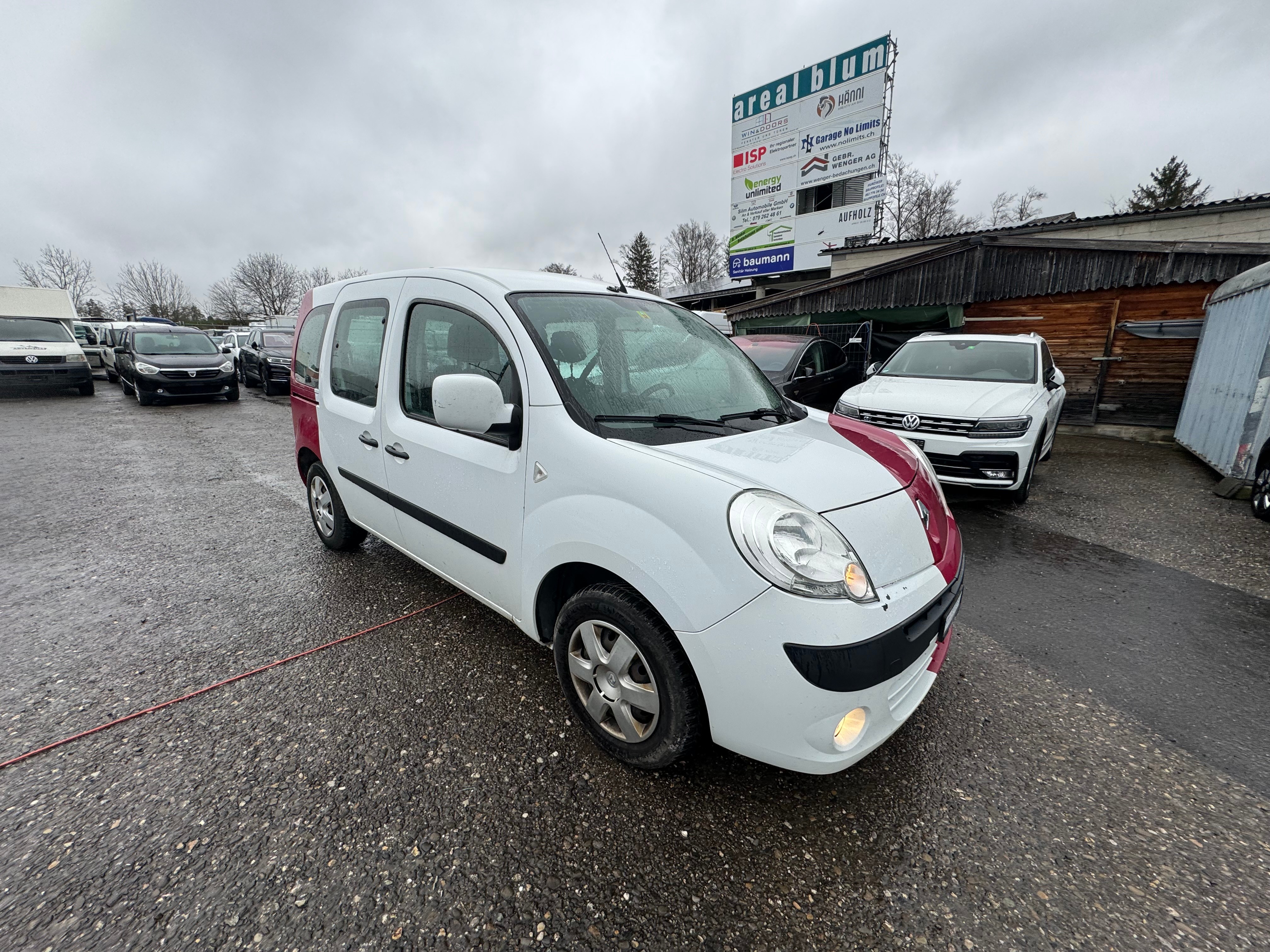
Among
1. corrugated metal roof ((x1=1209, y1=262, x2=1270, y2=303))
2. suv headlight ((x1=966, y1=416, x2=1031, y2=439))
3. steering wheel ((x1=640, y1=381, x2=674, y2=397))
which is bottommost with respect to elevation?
suv headlight ((x1=966, y1=416, x2=1031, y2=439))

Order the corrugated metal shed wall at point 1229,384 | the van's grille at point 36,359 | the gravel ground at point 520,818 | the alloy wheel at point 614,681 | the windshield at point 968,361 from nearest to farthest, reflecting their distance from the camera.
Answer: the gravel ground at point 520,818 → the alloy wheel at point 614,681 → the corrugated metal shed wall at point 1229,384 → the windshield at point 968,361 → the van's grille at point 36,359

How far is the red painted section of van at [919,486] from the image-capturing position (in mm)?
1979

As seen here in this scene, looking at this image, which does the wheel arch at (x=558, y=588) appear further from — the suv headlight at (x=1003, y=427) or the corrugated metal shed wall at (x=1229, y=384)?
the corrugated metal shed wall at (x=1229, y=384)

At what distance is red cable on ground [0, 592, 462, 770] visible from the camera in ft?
6.72

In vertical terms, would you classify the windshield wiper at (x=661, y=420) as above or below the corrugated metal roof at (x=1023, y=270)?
below

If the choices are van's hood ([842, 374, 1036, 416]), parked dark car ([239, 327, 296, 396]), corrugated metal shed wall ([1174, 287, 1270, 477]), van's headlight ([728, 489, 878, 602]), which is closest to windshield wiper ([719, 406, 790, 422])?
van's headlight ([728, 489, 878, 602])

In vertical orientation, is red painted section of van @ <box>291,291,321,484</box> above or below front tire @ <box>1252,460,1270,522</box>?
above

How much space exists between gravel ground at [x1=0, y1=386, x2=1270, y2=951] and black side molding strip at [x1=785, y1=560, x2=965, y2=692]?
0.60 metres

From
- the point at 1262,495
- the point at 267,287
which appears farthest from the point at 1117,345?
the point at 267,287

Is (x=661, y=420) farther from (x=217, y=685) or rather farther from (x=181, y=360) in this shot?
(x=181, y=360)

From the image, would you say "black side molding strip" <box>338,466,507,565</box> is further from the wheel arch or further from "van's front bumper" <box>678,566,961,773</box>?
"van's front bumper" <box>678,566,961,773</box>

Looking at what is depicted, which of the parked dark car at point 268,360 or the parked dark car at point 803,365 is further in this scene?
the parked dark car at point 268,360

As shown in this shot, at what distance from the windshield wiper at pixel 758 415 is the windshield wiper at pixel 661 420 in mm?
99

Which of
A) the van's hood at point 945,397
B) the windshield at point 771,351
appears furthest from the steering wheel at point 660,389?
the windshield at point 771,351
